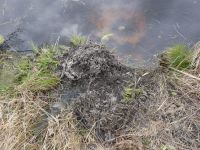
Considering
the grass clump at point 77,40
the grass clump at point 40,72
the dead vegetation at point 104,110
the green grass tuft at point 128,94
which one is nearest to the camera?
the dead vegetation at point 104,110

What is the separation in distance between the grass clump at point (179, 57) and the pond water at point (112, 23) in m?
0.26

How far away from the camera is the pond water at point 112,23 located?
159 inches

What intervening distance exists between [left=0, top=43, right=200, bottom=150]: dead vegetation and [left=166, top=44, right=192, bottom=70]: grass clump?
7cm

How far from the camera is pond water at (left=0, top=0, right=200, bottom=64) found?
4.03 metres

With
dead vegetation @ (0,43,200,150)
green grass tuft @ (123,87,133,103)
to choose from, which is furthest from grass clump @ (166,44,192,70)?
green grass tuft @ (123,87,133,103)

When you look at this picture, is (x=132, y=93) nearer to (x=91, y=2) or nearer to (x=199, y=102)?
(x=199, y=102)

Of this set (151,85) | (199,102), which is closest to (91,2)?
(151,85)

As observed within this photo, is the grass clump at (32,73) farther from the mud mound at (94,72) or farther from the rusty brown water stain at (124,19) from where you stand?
the rusty brown water stain at (124,19)

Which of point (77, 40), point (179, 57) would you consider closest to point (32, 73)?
point (77, 40)

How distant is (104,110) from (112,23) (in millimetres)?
1185

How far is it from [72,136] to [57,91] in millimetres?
525

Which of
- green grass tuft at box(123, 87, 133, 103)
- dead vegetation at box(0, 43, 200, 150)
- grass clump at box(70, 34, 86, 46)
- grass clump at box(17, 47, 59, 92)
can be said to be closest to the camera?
dead vegetation at box(0, 43, 200, 150)

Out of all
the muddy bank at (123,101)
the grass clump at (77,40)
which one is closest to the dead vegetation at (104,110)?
the muddy bank at (123,101)

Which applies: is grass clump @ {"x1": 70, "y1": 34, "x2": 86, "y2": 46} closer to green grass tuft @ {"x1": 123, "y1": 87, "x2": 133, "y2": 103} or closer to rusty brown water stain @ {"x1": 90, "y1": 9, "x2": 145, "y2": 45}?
rusty brown water stain @ {"x1": 90, "y1": 9, "x2": 145, "y2": 45}
